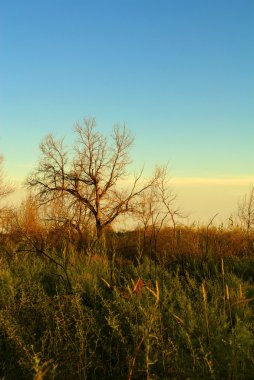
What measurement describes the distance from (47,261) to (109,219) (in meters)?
20.0

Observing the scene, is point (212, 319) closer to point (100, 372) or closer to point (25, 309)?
point (100, 372)

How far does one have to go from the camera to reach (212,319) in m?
4.69

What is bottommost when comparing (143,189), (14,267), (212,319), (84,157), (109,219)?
(212,319)

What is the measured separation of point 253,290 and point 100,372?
4107 millimetres

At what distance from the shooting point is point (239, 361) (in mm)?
4039

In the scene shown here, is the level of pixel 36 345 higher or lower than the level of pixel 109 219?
lower

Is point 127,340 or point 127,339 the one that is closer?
point 127,340

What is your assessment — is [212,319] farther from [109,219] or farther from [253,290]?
[109,219]

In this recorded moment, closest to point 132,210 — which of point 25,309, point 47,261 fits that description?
point 47,261

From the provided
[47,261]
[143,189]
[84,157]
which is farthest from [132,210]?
[47,261]

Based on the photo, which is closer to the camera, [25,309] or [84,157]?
[25,309]

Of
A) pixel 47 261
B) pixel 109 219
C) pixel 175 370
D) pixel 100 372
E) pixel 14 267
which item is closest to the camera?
pixel 175 370

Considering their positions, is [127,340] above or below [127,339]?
above

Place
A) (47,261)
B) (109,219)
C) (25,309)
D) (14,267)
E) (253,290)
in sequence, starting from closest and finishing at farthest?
(25,309) < (253,290) < (14,267) < (47,261) < (109,219)
